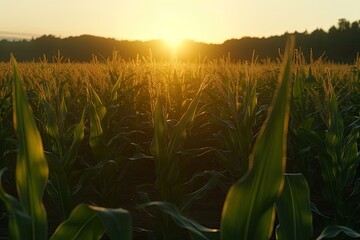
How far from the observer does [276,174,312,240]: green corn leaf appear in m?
1.53

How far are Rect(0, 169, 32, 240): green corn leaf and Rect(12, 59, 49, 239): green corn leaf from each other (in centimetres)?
2

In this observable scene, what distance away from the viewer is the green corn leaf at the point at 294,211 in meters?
1.53

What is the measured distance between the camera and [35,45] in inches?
2571

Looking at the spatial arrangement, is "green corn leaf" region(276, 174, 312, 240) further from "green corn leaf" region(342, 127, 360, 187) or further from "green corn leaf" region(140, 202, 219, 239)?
"green corn leaf" region(342, 127, 360, 187)

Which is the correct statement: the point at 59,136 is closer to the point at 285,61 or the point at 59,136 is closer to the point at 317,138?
the point at 317,138

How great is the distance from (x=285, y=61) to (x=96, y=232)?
77cm

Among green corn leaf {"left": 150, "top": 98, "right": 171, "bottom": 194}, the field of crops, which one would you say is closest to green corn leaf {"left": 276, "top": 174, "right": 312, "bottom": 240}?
the field of crops

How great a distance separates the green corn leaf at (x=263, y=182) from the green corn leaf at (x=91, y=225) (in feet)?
0.81

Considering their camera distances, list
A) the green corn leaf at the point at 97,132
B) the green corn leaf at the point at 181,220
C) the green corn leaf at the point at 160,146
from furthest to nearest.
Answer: the green corn leaf at the point at 97,132
the green corn leaf at the point at 160,146
the green corn leaf at the point at 181,220

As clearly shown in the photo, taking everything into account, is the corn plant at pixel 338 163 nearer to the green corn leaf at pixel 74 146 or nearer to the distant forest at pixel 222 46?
the green corn leaf at pixel 74 146

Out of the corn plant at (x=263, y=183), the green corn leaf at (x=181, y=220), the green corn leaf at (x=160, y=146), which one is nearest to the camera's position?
the corn plant at (x=263, y=183)

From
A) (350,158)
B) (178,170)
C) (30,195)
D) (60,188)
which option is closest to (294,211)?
(30,195)

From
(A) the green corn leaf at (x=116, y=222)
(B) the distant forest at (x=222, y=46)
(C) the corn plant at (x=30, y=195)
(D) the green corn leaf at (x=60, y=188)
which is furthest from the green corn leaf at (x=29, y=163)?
(B) the distant forest at (x=222, y=46)

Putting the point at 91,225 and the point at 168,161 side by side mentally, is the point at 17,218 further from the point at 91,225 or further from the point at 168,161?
the point at 168,161
